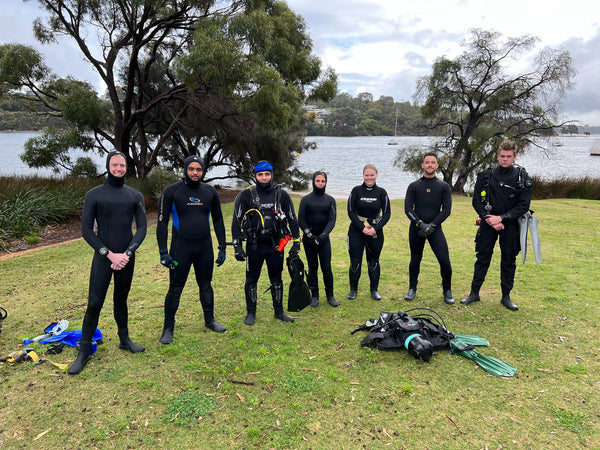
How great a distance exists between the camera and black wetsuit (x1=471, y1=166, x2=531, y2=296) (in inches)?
200

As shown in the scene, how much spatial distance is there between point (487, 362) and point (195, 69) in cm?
1255

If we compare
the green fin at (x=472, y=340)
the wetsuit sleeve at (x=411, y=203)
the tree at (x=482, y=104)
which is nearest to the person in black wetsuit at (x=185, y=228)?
the wetsuit sleeve at (x=411, y=203)

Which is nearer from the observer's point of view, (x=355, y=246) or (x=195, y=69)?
(x=355, y=246)

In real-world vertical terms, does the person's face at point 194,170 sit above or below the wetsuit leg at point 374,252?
above

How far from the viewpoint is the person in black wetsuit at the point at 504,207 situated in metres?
5.07

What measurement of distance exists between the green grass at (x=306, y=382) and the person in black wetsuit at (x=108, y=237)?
559 mm

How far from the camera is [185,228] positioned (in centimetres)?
427

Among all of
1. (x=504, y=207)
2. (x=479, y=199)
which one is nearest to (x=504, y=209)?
(x=504, y=207)

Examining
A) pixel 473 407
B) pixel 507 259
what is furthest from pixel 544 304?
pixel 473 407

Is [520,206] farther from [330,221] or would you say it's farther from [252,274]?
[252,274]

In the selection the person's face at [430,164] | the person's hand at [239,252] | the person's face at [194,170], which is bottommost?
the person's hand at [239,252]

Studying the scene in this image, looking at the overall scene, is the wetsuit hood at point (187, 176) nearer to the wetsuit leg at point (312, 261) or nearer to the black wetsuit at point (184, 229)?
the black wetsuit at point (184, 229)

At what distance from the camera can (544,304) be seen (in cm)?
547

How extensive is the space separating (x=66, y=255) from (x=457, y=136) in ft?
74.9
